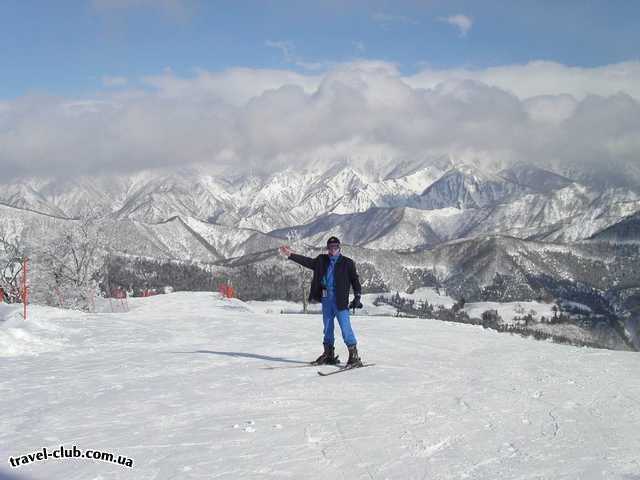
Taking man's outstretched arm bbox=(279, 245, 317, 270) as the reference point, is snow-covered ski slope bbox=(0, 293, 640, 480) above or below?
below

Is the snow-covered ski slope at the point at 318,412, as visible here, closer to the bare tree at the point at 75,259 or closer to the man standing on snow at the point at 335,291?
the man standing on snow at the point at 335,291

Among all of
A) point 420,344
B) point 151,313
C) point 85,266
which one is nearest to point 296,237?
point 85,266

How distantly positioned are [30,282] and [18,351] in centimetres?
4090

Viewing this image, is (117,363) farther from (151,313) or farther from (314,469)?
(151,313)

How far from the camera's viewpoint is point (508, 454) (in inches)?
280

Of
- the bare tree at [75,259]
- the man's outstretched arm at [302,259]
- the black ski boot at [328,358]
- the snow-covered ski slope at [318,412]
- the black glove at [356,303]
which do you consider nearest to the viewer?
the snow-covered ski slope at [318,412]

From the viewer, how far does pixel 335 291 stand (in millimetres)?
13211

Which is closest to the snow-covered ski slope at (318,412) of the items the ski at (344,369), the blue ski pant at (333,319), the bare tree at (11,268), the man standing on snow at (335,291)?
the ski at (344,369)

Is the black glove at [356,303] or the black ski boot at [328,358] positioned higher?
the black glove at [356,303]

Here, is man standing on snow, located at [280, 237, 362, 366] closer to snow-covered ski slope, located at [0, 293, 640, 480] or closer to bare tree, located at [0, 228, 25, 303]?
snow-covered ski slope, located at [0, 293, 640, 480]

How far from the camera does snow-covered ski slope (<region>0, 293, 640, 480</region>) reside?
6789 mm

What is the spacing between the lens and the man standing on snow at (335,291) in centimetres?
1314

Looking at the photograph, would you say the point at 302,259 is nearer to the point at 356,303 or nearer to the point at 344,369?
the point at 356,303

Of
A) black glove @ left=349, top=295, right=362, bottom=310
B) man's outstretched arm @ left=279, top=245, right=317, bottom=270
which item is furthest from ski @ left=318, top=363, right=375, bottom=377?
man's outstretched arm @ left=279, top=245, right=317, bottom=270
